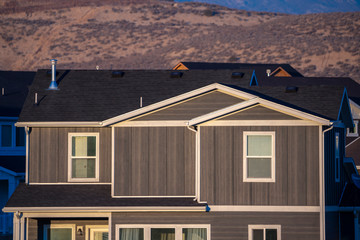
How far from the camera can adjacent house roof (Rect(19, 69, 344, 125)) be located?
2517cm

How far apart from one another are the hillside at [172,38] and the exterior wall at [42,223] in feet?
238

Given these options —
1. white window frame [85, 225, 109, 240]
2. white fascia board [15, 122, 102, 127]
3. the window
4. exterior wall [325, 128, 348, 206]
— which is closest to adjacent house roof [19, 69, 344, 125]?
white fascia board [15, 122, 102, 127]

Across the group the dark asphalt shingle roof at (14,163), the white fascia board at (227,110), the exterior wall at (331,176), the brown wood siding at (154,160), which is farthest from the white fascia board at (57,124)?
the dark asphalt shingle roof at (14,163)

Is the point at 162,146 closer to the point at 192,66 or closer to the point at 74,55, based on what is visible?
the point at 192,66

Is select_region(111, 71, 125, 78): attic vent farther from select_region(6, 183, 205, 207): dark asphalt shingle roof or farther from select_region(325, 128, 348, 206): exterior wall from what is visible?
select_region(325, 128, 348, 206): exterior wall

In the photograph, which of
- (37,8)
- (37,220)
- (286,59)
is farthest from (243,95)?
(37,8)

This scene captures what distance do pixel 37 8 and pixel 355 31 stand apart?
220 feet

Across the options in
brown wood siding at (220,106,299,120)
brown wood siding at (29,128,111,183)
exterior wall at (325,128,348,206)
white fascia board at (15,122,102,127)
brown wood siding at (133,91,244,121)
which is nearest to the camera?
brown wood siding at (220,106,299,120)

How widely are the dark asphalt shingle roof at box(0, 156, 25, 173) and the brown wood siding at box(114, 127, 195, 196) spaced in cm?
1022

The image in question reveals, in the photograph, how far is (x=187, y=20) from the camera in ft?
463

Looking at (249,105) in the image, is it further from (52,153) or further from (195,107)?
(52,153)

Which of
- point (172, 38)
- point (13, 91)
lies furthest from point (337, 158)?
point (172, 38)

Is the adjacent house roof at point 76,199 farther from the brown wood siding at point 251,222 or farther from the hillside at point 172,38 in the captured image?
the hillside at point 172,38

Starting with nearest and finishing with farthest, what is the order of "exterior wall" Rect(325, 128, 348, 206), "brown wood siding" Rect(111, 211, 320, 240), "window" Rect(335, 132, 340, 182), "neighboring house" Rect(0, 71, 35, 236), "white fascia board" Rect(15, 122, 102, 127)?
1. "brown wood siding" Rect(111, 211, 320, 240)
2. "exterior wall" Rect(325, 128, 348, 206)
3. "window" Rect(335, 132, 340, 182)
4. "white fascia board" Rect(15, 122, 102, 127)
5. "neighboring house" Rect(0, 71, 35, 236)
